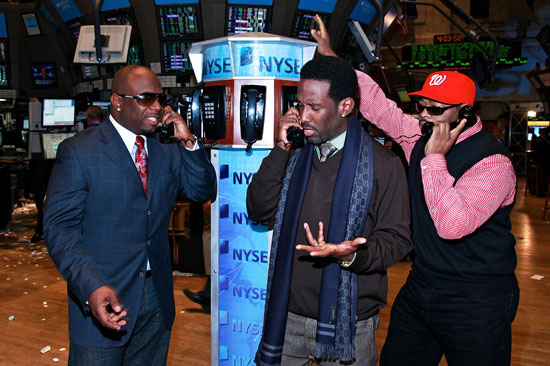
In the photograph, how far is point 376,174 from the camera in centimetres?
200

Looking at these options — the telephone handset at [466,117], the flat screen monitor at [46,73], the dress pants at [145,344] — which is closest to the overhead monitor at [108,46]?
the dress pants at [145,344]

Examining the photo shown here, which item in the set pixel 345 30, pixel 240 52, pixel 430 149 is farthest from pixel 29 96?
pixel 430 149

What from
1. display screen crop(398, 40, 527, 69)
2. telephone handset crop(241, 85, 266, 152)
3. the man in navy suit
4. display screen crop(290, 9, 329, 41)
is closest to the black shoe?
telephone handset crop(241, 85, 266, 152)

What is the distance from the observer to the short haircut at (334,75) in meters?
1.96

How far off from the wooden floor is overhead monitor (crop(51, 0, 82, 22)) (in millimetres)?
4006

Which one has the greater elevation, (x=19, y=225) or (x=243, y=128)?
(x=243, y=128)

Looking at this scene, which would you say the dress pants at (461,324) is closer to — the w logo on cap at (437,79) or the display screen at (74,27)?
the w logo on cap at (437,79)

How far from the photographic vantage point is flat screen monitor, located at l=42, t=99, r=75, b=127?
8.56 meters

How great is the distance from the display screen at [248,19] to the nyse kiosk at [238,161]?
14.6ft

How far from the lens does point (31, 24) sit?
1160 cm

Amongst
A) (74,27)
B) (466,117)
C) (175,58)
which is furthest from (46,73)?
(466,117)

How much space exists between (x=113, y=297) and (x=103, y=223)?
347 mm

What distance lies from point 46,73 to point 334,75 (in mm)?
11112

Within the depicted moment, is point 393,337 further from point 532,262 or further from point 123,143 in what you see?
point 532,262
